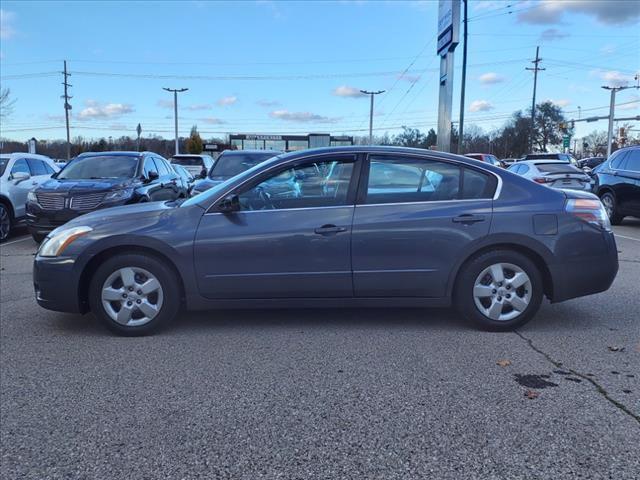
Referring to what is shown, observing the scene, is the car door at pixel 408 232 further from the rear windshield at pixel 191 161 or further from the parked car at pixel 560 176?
the rear windshield at pixel 191 161

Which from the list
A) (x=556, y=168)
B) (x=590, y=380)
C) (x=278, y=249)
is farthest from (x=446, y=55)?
(x=590, y=380)

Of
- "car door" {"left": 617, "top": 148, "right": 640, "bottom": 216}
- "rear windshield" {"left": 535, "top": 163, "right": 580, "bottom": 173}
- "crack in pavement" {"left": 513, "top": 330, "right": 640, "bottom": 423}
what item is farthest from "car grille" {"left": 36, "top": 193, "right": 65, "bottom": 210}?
"car door" {"left": 617, "top": 148, "right": 640, "bottom": 216}

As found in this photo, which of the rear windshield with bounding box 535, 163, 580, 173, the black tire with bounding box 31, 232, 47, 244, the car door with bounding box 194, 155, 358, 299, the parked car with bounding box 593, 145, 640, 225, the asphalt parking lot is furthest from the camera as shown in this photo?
the rear windshield with bounding box 535, 163, 580, 173

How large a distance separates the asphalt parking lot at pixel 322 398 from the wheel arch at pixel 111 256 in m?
0.40

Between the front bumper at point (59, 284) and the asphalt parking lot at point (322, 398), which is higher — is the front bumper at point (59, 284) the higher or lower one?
the higher one

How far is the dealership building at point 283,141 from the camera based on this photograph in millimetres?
35875

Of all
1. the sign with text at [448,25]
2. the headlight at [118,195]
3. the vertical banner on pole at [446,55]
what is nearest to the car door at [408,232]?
the headlight at [118,195]

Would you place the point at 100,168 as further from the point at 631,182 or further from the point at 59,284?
the point at 631,182

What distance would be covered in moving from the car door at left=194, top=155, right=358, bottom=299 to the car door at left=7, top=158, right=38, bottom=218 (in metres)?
8.33

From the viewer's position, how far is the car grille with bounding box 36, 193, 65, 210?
941 cm

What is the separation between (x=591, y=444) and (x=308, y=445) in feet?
4.89

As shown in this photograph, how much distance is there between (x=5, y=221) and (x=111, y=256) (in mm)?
7780

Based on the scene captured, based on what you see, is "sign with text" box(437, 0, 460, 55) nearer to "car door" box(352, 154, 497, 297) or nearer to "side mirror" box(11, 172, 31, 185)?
"side mirror" box(11, 172, 31, 185)

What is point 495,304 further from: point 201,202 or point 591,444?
point 201,202
